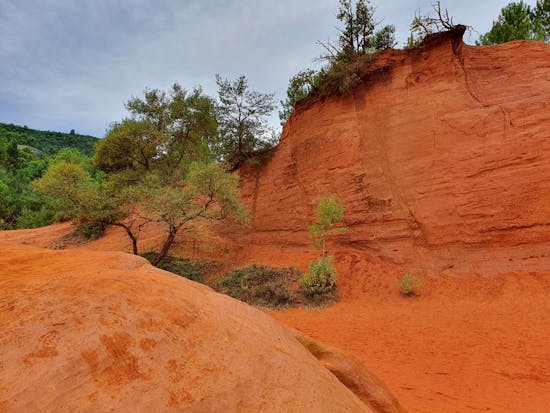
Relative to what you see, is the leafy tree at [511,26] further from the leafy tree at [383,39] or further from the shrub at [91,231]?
the shrub at [91,231]

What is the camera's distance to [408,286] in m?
9.73

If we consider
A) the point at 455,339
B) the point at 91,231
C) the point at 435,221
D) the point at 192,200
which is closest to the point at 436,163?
the point at 435,221

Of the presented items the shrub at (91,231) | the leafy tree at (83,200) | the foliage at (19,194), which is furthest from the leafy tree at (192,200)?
the foliage at (19,194)

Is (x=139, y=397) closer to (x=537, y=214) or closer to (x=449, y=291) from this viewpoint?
(x=449, y=291)

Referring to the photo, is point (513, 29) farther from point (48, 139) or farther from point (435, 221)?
point (48, 139)

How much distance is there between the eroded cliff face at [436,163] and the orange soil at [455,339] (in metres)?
1.22

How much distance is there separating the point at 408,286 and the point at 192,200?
350 inches

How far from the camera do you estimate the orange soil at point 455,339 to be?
15.6 ft

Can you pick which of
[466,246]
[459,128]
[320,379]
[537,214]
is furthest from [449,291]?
[320,379]

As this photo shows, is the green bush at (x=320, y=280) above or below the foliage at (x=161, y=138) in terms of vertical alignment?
below

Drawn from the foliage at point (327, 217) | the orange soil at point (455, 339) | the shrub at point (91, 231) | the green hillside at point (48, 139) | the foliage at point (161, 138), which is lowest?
the orange soil at point (455, 339)

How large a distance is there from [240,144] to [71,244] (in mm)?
11952

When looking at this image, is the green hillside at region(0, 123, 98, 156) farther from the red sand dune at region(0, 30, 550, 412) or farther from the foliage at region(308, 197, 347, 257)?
the foliage at region(308, 197, 347, 257)

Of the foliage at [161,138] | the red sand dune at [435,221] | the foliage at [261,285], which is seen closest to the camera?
the red sand dune at [435,221]
